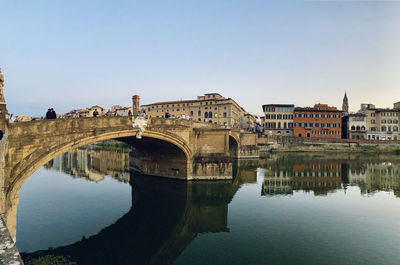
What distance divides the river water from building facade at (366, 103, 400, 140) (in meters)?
52.9

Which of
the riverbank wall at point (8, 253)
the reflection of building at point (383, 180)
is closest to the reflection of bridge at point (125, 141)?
the riverbank wall at point (8, 253)

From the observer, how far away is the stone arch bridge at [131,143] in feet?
33.8

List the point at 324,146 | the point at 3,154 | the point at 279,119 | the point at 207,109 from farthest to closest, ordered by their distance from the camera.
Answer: the point at 207,109
the point at 279,119
the point at 324,146
the point at 3,154

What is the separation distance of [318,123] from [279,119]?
11431mm

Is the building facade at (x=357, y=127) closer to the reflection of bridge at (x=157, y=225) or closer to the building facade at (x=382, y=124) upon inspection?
the building facade at (x=382, y=124)

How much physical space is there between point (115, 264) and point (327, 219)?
14.5 metres

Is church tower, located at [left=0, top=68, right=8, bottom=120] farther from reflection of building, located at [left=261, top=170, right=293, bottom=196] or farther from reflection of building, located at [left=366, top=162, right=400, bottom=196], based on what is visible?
reflection of building, located at [left=366, top=162, right=400, bottom=196]

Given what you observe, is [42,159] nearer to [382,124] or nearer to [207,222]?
[207,222]

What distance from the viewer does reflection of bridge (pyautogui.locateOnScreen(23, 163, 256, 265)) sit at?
11570 mm

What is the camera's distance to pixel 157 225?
16.0m

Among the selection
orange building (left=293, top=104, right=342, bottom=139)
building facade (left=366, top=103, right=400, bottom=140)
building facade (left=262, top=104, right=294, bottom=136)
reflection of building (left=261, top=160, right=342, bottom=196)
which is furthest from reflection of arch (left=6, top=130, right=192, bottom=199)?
building facade (left=366, top=103, right=400, bottom=140)

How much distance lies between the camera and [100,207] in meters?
19.0

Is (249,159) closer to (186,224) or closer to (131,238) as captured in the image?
(186,224)

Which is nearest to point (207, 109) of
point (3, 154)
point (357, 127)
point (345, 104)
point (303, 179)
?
point (303, 179)
